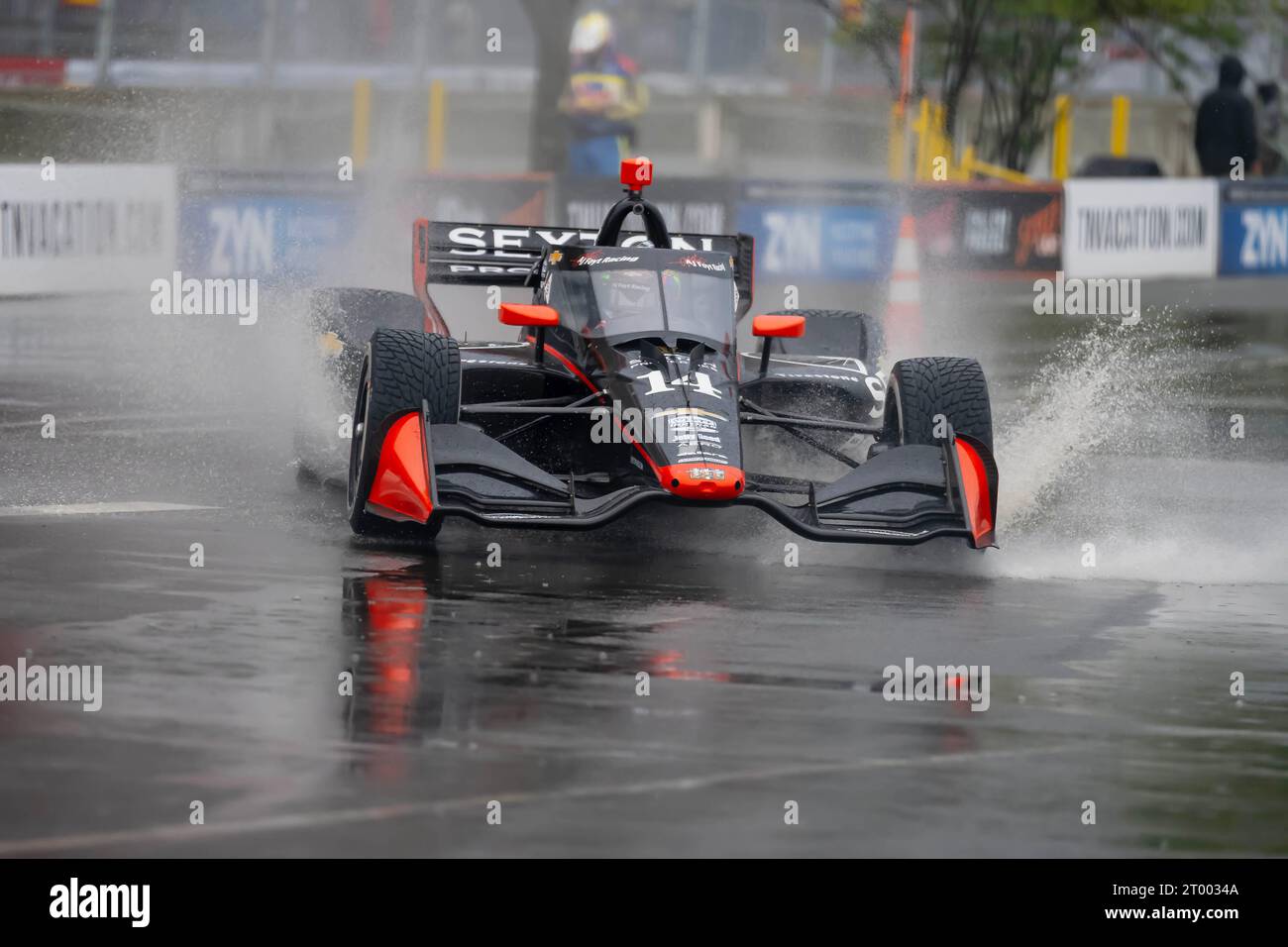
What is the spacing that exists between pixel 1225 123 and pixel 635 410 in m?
19.4

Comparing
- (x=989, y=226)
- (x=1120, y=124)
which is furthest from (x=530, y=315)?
(x=1120, y=124)

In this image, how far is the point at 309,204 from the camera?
21469mm

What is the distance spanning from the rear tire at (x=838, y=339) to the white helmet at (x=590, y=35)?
15.9 m

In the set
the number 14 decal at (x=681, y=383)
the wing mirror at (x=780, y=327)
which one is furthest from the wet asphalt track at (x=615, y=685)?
the wing mirror at (x=780, y=327)

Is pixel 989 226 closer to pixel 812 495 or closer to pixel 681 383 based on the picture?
pixel 681 383

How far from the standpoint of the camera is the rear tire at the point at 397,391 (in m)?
10.2

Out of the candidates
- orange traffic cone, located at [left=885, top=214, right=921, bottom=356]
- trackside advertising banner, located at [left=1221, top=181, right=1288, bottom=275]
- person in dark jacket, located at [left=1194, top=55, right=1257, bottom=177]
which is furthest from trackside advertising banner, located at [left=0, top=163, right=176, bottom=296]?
person in dark jacket, located at [left=1194, top=55, right=1257, bottom=177]

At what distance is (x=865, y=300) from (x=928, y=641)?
581 inches

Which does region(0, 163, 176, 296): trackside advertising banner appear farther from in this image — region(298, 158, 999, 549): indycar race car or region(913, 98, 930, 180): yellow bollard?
region(913, 98, 930, 180): yellow bollard

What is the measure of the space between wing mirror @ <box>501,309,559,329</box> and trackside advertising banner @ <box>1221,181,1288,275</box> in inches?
675

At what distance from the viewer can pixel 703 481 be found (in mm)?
9719

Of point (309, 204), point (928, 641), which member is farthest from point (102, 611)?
point (309, 204)

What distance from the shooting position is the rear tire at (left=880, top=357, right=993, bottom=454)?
10.9 meters

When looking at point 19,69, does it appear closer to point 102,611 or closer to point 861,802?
point 102,611
